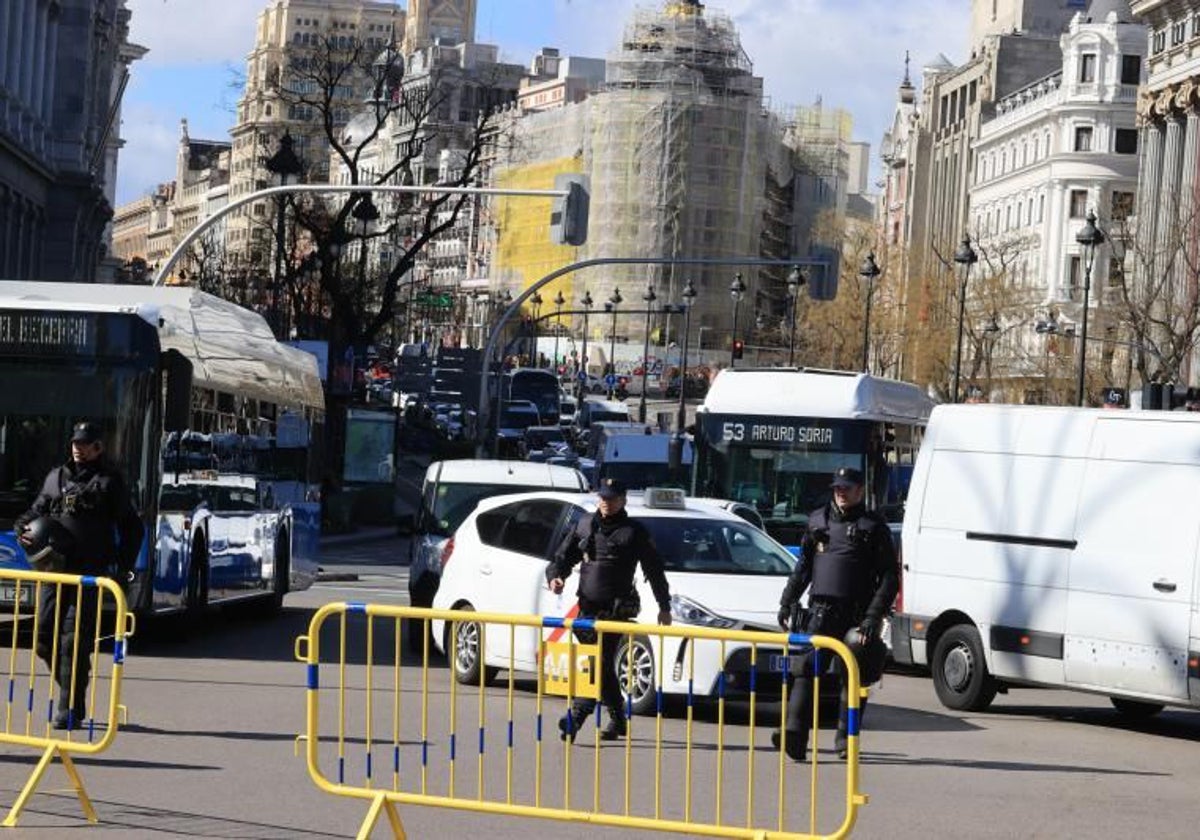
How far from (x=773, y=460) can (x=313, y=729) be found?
75.0 feet

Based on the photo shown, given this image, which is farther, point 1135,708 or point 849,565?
point 1135,708

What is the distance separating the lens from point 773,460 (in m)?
33.9

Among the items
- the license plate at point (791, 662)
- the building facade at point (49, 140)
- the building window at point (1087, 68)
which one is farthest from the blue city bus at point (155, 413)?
the building window at point (1087, 68)

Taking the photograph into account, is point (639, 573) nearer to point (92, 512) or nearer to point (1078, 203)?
point (92, 512)

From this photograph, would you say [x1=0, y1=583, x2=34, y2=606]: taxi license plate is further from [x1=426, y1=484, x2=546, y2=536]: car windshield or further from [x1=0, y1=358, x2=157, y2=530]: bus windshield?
[x1=426, y1=484, x2=546, y2=536]: car windshield

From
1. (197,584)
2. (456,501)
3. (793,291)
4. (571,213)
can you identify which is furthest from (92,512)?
(793,291)

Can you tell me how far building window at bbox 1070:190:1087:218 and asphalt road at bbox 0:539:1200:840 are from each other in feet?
372

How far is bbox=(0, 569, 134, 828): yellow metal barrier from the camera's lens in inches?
481

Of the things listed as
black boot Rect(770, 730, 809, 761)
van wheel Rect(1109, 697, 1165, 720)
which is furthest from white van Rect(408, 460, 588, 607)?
black boot Rect(770, 730, 809, 761)

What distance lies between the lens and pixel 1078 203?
134 metres

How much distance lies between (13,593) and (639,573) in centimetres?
458

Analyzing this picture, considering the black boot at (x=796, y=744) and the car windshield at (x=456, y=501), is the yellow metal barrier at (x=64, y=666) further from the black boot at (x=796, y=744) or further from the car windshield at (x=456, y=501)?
the car windshield at (x=456, y=501)

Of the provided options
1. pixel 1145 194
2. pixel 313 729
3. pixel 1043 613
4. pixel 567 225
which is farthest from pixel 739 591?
pixel 1145 194

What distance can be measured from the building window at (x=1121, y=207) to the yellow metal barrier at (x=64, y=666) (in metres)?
55.3
